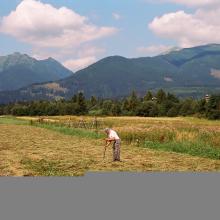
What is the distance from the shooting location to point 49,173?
20547mm

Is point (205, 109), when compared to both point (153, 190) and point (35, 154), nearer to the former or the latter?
point (35, 154)

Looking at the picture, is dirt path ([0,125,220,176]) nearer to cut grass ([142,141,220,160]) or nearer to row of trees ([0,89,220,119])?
cut grass ([142,141,220,160])

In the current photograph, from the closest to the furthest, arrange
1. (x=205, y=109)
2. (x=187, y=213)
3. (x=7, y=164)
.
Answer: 1. (x=187, y=213)
2. (x=7, y=164)
3. (x=205, y=109)

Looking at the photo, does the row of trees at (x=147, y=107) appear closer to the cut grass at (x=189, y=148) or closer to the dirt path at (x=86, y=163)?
the cut grass at (x=189, y=148)

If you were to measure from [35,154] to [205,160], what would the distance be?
421 inches

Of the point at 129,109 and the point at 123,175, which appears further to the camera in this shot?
the point at 129,109

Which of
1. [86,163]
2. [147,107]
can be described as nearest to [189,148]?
[86,163]

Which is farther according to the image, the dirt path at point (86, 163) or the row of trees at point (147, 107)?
the row of trees at point (147, 107)

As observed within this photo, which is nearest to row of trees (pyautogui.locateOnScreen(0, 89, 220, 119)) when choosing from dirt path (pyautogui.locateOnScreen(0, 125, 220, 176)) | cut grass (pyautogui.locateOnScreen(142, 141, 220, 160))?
cut grass (pyautogui.locateOnScreen(142, 141, 220, 160))

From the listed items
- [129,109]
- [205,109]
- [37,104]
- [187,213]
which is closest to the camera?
[187,213]

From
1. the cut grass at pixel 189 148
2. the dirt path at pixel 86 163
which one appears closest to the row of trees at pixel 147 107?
the cut grass at pixel 189 148

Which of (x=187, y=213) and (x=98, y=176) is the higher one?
(x=98, y=176)

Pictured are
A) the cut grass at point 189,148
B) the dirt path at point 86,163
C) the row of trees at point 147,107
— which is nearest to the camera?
the dirt path at point 86,163

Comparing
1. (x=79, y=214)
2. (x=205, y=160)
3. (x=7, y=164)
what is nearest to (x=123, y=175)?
(x=79, y=214)
